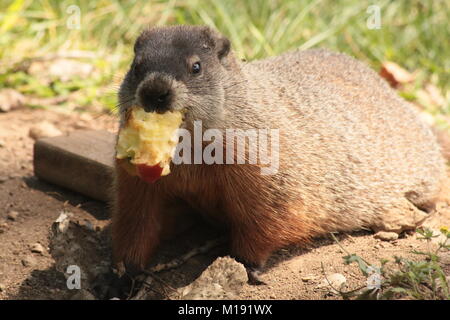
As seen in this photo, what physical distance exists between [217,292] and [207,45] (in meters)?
1.30

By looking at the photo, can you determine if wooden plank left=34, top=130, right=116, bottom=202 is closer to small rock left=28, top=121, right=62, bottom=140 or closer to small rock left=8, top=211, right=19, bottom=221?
small rock left=8, top=211, right=19, bottom=221

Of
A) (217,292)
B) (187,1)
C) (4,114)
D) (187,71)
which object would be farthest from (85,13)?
(217,292)

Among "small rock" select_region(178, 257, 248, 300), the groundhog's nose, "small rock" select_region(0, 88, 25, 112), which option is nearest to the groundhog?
the groundhog's nose

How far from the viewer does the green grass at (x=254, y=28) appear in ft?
22.2

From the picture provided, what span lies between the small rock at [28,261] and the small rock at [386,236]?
2044 mm

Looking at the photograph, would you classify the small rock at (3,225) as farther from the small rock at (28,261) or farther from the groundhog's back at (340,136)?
the groundhog's back at (340,136)

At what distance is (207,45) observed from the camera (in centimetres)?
343

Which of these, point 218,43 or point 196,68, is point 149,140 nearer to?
point 196,68

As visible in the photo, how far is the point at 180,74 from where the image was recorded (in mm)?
3121

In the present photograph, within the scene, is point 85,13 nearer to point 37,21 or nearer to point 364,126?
point 37,21

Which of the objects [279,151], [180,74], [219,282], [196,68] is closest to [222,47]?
[196,68]

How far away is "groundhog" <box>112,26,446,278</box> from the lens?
324cm

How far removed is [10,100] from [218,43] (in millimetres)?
3057

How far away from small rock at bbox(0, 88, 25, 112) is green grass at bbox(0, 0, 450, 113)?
0.73 metres
